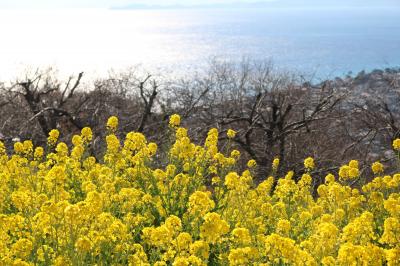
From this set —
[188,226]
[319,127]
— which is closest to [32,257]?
[188,226]

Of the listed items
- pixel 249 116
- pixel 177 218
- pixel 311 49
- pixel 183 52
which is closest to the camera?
pixel 177 218

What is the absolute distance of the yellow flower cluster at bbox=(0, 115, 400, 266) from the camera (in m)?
4.04

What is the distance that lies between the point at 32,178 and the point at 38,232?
91.3 inches

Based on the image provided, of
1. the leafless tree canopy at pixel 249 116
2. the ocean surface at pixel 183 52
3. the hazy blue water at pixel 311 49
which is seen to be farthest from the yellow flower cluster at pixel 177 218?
the hazy blue water at pixel 311 49

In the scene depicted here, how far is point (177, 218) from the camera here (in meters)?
4.08

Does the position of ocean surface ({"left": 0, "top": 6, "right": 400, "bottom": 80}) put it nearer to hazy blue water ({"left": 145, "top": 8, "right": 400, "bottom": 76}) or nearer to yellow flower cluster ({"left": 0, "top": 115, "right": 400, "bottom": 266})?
hazy blue water ({"left": 145, "top": 8, "right": 400, "bottom": 76})

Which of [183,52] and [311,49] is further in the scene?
[311,49]

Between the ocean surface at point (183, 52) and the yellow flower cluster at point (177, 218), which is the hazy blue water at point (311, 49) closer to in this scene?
the ocean surface at point (183, 52)

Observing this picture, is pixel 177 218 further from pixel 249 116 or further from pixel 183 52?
pixel 183 52

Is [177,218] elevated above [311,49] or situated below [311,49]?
above

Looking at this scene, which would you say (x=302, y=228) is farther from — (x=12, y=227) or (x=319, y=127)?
(x=319, y=127)

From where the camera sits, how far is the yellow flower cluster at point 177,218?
4.04 meters

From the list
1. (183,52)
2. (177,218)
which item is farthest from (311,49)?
(177,218)

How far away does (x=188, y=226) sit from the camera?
18.3 feet
